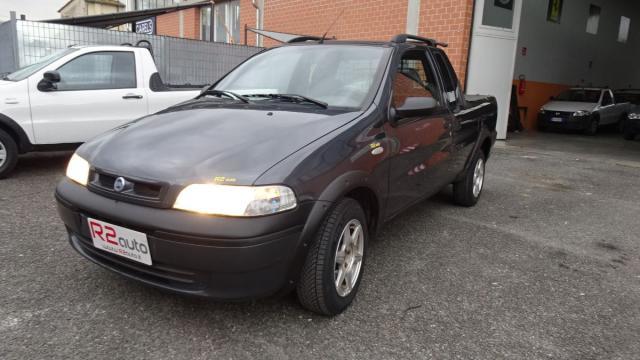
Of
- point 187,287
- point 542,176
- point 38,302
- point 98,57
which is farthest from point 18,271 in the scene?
point 542,176

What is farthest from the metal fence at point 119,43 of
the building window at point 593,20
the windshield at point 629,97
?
the building window at point 593,20

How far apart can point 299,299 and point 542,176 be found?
237 inches

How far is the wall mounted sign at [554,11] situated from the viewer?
48.7 ft

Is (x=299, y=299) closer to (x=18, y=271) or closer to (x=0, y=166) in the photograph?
(x=18, y=271)

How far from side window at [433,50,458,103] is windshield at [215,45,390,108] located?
3.54ft

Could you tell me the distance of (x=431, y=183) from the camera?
13.1 ft

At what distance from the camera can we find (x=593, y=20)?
17.5 metres

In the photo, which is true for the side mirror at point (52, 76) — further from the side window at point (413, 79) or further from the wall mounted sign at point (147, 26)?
the wall mounted sign at point (147, 26)

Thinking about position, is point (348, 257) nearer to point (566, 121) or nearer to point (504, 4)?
point (504, 4)

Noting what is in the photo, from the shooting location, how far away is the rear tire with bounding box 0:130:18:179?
5383 millimetres

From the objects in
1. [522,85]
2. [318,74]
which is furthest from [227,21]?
[318,74]

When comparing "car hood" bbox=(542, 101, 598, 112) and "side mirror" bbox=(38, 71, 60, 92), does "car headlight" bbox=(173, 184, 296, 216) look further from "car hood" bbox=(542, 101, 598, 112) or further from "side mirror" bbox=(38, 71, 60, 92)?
"car hood" bbox=(542, 101, 598, 112)

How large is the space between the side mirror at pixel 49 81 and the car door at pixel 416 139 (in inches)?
158

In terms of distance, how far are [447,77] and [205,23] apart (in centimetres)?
1763
